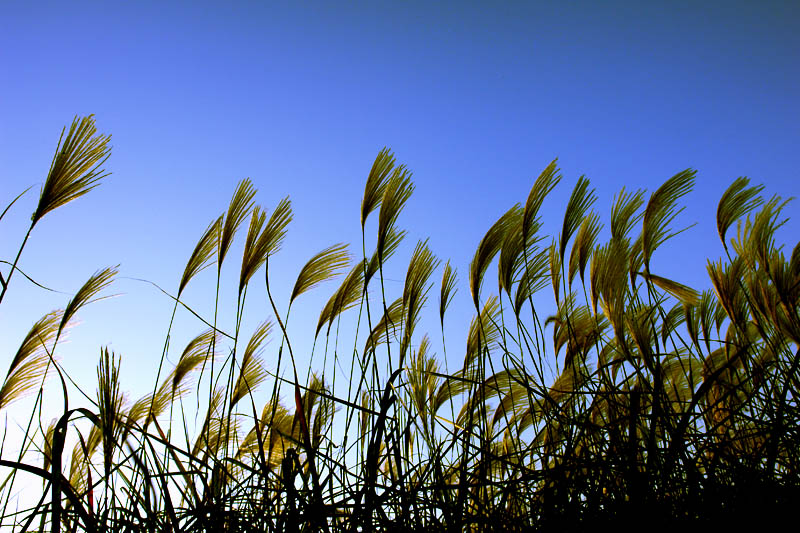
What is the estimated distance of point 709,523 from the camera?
1.01 m

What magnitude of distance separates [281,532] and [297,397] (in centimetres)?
30

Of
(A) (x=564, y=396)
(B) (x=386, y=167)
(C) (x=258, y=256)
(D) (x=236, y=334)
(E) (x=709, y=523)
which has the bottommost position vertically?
(E) (x=709, y=523)

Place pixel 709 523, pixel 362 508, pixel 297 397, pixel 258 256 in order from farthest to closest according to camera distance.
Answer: pixel 258 256, pixel 297 397, pixel 362 508, pixel 709 523

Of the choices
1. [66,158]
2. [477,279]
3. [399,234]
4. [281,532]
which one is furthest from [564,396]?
[66,158]

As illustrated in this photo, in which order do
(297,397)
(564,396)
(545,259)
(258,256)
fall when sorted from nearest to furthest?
(297,397) → (258,256) → (564,396) → (545,259)

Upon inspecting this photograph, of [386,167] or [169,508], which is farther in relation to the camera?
[386,167]

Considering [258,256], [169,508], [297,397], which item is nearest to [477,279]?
[258,256]

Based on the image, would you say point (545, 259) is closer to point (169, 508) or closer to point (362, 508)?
point (362, 508)

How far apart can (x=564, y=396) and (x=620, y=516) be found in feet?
3.29

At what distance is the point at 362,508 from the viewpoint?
116cm

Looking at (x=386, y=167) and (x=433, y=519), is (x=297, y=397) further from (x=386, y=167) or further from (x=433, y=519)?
(x=386, y=167)

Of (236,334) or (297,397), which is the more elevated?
(236,334)

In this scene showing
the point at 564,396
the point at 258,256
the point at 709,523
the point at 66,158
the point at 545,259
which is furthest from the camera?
the point at 545,259

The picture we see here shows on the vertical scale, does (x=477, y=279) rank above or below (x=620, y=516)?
above
